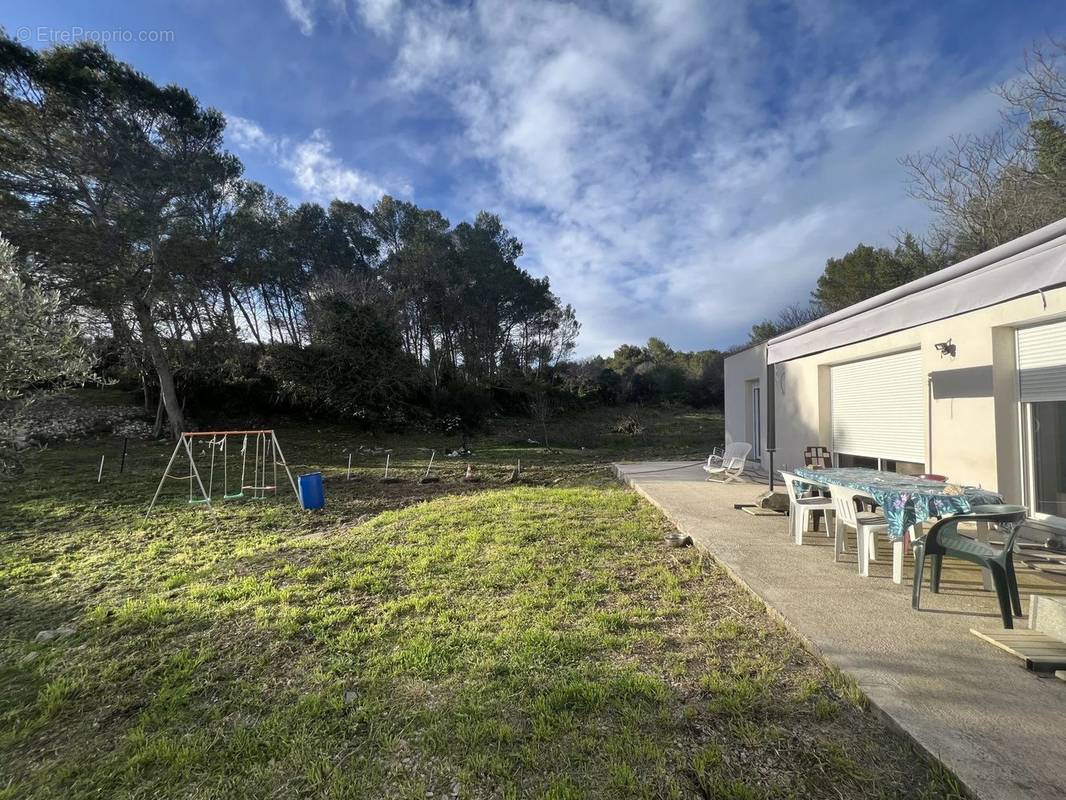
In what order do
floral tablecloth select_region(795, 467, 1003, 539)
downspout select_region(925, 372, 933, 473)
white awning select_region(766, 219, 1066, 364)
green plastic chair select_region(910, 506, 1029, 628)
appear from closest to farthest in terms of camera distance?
white awning select_region(766, 219, 1066, 364) → green plastic chair select_region(910, 506, 1029, 628) → floral tablecloth select_region(795, 467, 1003, 539) → downspout select_region(925, 372, 933, 473)

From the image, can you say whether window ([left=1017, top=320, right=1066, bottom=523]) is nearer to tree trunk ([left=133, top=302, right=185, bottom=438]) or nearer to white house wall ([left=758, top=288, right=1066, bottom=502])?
white house wall ([left=758, top=288, right=1066, bottom=502])

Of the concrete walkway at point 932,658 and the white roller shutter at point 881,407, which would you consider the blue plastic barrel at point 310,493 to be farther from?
the white roller shutter at point 881,407

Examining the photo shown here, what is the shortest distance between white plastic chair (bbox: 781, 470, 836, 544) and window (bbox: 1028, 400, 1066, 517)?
5.78ft

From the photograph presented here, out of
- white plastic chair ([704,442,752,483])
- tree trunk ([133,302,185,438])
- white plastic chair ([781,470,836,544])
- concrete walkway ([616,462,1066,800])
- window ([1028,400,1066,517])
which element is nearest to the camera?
concrete walkway ([616,462,1066,800])

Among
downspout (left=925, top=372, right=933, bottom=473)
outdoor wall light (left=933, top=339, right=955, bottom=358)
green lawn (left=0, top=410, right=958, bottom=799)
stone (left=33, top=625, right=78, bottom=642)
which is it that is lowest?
stone (left=33, top=625, right=78, bottom=642)

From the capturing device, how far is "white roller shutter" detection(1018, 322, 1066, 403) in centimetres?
384

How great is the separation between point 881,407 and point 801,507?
2985 millimetres

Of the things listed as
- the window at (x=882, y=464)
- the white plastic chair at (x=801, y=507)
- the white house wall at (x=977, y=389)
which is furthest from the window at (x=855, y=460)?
the white plastic chair at (x=801, y=507)

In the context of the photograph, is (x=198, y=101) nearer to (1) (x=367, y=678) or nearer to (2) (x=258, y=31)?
(2) (x=258, y=31)

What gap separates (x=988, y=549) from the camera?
8.70ft

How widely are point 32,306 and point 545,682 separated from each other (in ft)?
20.7

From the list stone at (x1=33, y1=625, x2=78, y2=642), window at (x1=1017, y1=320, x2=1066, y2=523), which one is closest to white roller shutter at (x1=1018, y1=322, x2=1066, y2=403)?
window at (x1=1017, y1=320, x2=1066, y2=523)

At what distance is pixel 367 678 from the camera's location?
93.4 inches

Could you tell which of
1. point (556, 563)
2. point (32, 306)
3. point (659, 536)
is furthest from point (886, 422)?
point (32, 306)
